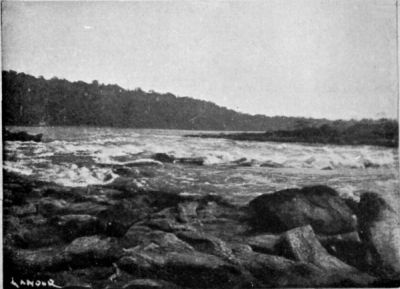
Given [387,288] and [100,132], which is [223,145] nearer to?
[100,132]

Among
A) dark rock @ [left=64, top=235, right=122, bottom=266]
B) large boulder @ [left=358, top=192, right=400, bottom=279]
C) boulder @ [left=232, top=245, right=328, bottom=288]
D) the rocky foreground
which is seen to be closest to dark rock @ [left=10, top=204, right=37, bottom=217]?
the rocky foreground

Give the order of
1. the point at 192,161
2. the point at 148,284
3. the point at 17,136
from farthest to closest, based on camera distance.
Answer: the point at 192,161
the point at 17,136
the point at 148,284

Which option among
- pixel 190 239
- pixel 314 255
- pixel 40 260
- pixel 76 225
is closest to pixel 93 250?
pixel 76 225

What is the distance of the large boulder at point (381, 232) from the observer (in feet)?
9.96

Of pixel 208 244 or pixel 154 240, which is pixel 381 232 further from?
pixel 154 240

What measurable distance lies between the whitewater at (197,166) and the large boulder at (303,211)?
56 mm

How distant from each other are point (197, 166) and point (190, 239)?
1.42ft

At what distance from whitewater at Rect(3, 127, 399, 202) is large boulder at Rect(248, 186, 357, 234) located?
56mm

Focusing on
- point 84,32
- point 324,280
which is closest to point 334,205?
point 324,280

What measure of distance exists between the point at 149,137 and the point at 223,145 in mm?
452

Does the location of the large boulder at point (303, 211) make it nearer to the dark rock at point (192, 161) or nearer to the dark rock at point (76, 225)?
the dark rock at point (192, 161)

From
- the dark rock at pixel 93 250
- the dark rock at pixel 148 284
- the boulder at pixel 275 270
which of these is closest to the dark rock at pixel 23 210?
the dark rock at pixel 93 250

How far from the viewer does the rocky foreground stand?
113 inches

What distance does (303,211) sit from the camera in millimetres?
3023
